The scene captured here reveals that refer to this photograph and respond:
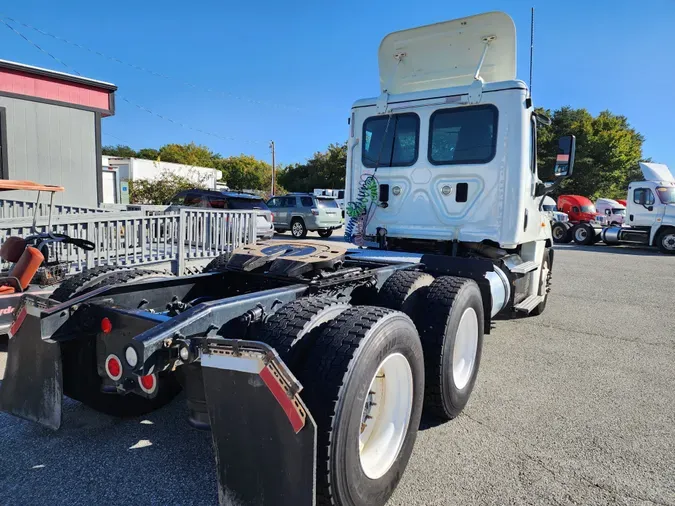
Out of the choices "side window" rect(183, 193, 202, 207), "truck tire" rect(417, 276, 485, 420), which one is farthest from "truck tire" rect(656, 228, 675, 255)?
"truck tire" rect(417, 276, 485, 420)

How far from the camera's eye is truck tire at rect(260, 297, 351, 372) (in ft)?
7.31

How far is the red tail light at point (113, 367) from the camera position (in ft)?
7.86

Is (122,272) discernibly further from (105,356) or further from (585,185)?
(585,185)

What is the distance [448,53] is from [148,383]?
16.4ft

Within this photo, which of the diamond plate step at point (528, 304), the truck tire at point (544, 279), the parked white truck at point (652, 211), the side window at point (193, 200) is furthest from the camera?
the parked white truck at point (652, 211)

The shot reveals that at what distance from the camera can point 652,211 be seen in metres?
17.9

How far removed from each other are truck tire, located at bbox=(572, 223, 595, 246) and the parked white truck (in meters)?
1.64

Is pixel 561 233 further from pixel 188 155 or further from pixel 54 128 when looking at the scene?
pixel 188 155

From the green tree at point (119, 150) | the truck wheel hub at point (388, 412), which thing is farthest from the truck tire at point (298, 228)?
the green tree at point (119, 150)

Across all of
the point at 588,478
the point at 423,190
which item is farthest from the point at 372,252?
the point at 588,478

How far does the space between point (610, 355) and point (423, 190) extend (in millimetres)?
2761

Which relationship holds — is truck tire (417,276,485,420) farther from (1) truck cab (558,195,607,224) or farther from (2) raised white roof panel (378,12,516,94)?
(1) truck cab (558,195,607,224)

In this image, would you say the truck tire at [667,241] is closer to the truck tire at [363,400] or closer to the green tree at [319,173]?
the truck tire at [363,400]

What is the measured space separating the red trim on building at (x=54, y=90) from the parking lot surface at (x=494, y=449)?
992 cm
